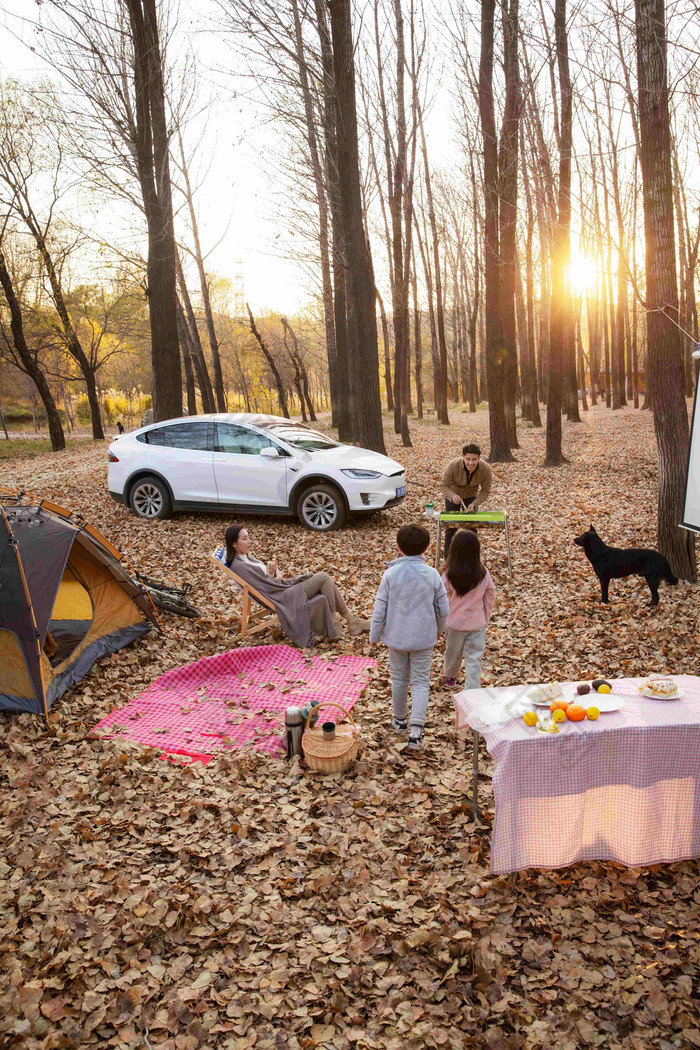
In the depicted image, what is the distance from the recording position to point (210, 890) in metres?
3.56

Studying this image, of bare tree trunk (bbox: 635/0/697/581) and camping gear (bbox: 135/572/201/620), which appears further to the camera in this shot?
camping gear (bbox: 135/572/201/620)

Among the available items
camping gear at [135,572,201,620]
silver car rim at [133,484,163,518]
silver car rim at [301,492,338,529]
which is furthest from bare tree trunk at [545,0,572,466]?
camping gear at [135,572,201,620]

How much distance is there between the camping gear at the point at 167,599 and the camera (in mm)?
7277

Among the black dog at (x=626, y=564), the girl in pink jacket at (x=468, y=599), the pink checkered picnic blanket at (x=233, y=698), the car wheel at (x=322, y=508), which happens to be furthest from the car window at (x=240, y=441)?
the girl in pink jacket at (x=468, y=599)

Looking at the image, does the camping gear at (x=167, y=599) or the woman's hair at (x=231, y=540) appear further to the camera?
the camping gear at (x=167, y=599)

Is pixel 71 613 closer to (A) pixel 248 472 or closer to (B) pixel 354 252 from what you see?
(A) pixel 248 472

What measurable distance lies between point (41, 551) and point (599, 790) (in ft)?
16.6

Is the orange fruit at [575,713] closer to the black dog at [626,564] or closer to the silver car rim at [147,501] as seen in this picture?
the black dog at [626,564]

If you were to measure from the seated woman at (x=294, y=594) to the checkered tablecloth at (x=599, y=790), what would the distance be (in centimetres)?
345

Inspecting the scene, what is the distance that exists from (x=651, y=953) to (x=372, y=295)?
12.8 metres

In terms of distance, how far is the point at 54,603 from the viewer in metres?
6.12

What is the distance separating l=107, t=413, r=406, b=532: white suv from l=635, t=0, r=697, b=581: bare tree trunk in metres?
3.93

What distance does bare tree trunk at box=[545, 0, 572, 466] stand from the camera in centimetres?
1320

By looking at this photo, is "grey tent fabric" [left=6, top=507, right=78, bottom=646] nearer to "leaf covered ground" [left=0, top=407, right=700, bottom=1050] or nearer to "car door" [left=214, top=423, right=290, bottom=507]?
"leaf covered ground" [left=0, top=407, right=700, bottom=1050]
